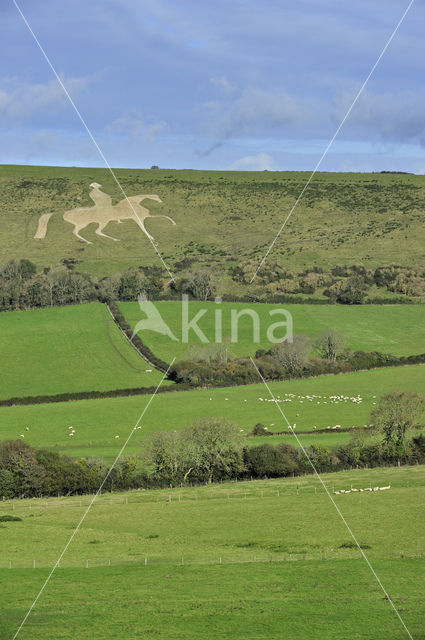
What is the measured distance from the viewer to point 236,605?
32938 mm

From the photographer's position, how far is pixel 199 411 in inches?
3497

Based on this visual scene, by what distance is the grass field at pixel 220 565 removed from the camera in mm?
30953

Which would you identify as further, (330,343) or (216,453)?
(330,343)

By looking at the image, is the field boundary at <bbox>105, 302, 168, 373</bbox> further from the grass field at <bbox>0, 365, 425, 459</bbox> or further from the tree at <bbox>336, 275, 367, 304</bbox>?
the tree at <bbox>336, 275, 367, 304</bbox>

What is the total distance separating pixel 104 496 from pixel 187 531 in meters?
14.1

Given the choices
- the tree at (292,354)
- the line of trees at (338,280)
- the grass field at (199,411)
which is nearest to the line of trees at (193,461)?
the grass field at (199,411)

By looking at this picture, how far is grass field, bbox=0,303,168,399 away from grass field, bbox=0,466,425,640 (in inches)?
1792

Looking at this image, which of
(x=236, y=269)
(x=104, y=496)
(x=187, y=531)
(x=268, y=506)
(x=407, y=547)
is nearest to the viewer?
(x=407, y=547)

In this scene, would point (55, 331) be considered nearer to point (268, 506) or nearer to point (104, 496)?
point (104, 496)

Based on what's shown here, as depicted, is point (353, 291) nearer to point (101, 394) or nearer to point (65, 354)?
point (65, 354)

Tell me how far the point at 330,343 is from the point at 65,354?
35.7 meters

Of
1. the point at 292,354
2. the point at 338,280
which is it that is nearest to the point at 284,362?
the point at 292,354

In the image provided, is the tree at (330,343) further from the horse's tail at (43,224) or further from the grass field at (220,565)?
the horse's tail at (43,224)

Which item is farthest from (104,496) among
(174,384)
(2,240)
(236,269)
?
(2,240)
